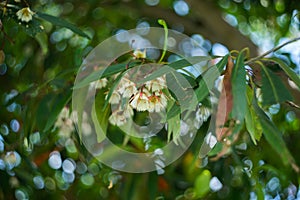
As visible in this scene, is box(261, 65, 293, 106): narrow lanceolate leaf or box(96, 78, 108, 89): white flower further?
box(96, 78, 108, 89): white flower

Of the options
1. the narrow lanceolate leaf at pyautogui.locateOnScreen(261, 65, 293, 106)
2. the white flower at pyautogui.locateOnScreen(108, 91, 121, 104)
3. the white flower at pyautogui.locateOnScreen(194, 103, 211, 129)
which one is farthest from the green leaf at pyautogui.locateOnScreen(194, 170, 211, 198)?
the narrow lanceolate leaf at pyautogui.locateOnScreen(261, 65, 293, 106)

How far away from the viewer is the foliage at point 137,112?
96 cm

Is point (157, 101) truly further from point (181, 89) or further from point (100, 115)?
point (100, 115)

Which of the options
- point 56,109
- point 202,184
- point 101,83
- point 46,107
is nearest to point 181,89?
point 101,83

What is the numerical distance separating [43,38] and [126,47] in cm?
27

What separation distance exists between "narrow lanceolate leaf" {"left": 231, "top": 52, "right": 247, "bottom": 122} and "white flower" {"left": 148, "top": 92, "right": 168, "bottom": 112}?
0.14 meters

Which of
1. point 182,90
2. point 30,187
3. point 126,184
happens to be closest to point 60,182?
point 30,187

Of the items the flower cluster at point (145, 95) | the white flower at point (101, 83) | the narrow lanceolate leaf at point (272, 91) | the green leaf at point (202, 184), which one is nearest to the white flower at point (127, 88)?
the flower cluster at point (145, 95)

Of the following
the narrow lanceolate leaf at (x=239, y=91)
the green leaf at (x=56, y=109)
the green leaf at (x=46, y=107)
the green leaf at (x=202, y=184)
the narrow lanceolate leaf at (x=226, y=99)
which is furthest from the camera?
the green leaf at (x=202, y=184)

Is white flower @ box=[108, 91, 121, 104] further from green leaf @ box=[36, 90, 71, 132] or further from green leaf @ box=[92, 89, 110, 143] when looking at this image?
green leaf @ box=[36, 90, 71, 132]

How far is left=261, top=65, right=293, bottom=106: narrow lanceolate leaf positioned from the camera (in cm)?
87

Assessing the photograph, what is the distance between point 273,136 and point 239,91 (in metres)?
0.11

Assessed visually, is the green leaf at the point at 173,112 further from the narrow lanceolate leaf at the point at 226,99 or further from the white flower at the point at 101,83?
the white flower at the point at 101,83

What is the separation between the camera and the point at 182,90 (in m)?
0.95
